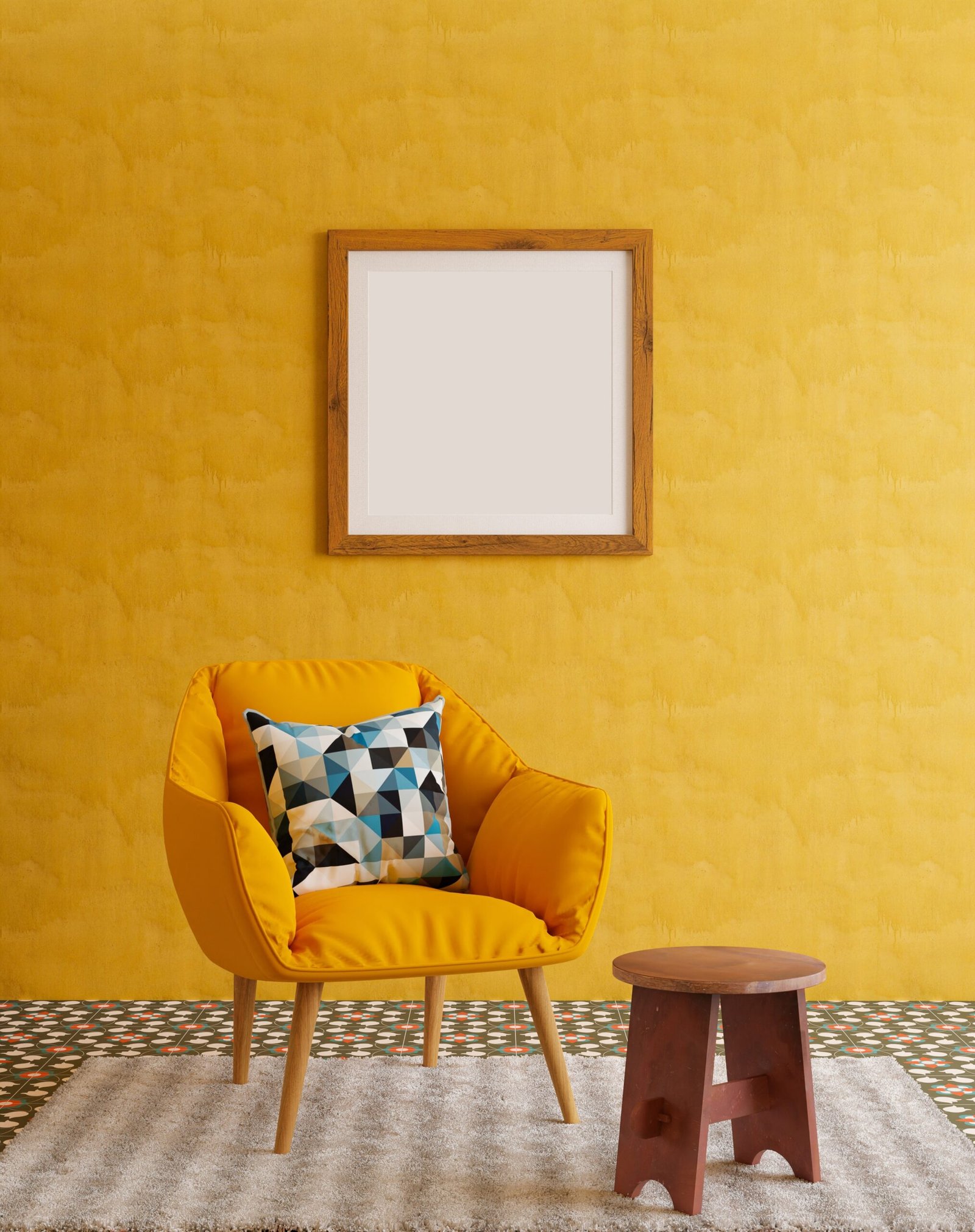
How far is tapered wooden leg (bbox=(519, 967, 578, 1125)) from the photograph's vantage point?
213cm

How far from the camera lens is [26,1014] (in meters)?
2.91

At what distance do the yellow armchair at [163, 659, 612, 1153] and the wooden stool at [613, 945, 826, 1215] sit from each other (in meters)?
0.23

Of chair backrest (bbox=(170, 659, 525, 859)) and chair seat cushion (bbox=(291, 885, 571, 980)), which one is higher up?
chair backrest (bbox=(170, 659, 525, 859))

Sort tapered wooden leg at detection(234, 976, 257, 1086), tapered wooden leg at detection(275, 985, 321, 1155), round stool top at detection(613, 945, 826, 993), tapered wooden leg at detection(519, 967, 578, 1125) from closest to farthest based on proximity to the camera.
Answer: round stool top at detection(613, 945, 826, 993) → tapered wooden leg at detection(275, 985, 321, 1155) → tapered wooden leg at detection(519, 967, 578, 1125) → tapered wooden leg at detection(234, 976, 257, 1086)

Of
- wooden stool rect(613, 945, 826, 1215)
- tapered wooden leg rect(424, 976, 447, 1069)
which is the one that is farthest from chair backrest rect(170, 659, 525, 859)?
wooden stool rect(613, 945, 826, 1215)

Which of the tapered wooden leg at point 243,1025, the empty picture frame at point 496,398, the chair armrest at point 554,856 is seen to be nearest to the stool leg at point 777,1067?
the chair armrest at point 554,856

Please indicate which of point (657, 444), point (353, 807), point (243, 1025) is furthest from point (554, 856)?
point (657, 444)

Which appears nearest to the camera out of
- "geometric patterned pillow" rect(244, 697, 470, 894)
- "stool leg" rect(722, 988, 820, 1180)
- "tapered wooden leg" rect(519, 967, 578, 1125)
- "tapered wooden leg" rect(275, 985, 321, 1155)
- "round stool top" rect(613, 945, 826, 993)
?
"round stool top" rect(613, 945, 826, 993)

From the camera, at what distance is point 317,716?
2.49 m

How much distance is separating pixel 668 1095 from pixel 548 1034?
35cm

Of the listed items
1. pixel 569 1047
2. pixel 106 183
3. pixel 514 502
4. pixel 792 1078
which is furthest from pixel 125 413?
pixel 792 1078

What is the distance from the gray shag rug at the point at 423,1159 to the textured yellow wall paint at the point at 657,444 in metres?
0.70

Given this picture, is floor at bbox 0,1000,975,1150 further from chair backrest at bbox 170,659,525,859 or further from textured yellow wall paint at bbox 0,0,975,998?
chair backrest at bbox 170,659,525,859

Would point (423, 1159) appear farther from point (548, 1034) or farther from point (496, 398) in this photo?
point (496, 398)
